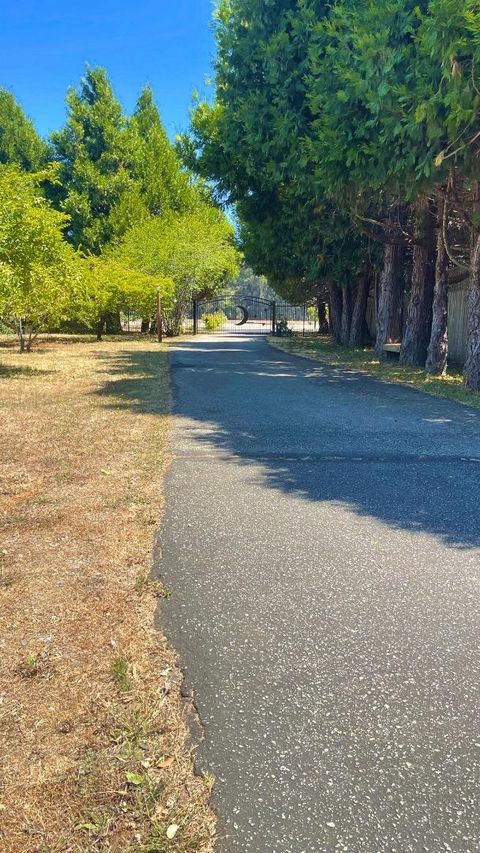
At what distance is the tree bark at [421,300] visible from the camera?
44.6ft

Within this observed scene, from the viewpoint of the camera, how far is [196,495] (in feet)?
14.4

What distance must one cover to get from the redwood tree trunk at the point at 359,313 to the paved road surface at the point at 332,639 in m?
14.7

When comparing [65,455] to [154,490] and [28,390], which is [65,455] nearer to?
[154,490]

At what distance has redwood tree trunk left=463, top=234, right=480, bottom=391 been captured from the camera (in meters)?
9.97

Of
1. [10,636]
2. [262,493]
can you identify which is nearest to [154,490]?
[262,493]

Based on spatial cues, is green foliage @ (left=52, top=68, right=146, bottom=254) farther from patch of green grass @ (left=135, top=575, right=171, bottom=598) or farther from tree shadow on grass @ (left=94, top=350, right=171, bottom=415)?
patch of green grass @ (left=135, top=575, right=171, bottom=598)

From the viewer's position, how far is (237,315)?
204 feet

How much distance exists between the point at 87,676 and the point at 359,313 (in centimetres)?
1911

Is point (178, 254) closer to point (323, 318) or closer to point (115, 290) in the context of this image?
point (115, 290)

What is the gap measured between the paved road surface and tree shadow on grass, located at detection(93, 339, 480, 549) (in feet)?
0.12

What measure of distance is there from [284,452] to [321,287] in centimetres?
2306

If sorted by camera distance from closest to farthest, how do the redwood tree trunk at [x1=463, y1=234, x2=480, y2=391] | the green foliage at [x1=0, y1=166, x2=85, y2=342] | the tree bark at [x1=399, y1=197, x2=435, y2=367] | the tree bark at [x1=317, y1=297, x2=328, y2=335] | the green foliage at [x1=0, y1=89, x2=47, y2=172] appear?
1. the green foliage at [x1=0, y1=166, x2=85, y2=342]
2. the redwood tree trunk at [x1=463, y1=234, x2=480, y2=391]
3. the tree bark at [x1=399, y1=197, x2=435, y2=367]
4. the green foliage at [x1=0, y1=89, x2=47, y2=172]
5. the tree bark at [x1=317, y1=297, x2=328, y2=335]

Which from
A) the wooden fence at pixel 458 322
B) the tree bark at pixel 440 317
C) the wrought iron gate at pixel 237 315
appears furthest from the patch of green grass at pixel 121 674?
the wrought iron gate at pixel 237 315

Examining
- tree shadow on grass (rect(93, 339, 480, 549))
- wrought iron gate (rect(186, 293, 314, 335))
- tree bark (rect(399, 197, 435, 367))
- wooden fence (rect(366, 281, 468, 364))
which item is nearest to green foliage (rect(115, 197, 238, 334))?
wrought iron gate (rect(186, 293, 314, 335))
